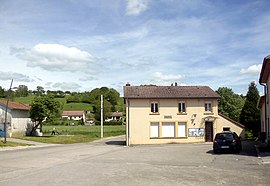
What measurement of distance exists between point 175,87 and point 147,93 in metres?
4.39

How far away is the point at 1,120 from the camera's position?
5209 centimetres

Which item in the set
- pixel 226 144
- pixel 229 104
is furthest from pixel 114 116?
pixel 226 144

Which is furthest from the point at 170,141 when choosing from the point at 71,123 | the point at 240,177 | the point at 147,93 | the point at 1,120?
the point at 71,123


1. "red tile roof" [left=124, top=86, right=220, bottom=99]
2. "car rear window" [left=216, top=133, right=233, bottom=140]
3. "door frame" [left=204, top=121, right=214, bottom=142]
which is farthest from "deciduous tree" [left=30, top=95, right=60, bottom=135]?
"car rear window" [left=216, top=133, right=233, bottom=140]

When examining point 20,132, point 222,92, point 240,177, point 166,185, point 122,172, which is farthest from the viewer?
point 222,92

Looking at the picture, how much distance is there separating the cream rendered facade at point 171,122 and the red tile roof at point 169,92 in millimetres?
499

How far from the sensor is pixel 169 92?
43875 millimetres

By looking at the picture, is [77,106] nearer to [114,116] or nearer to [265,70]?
[114,116]

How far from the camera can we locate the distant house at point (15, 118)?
171 feet

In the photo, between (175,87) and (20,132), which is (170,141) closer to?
(175,87)

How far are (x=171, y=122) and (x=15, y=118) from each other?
81.4 ft

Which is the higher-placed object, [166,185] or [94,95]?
[94,95]

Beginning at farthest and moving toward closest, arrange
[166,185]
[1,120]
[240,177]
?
[1,120] → [240,177] → [166,185]

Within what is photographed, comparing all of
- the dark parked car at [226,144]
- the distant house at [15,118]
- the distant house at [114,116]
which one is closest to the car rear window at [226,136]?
the dark parked car at [226,144]
